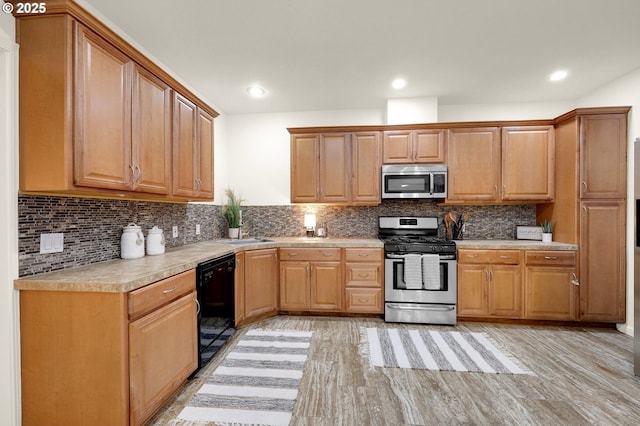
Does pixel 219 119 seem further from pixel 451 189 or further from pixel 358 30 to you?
pixel 451 189

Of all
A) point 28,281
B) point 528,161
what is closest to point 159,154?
point 28,281

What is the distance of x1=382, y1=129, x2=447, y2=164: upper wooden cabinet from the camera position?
3.52m

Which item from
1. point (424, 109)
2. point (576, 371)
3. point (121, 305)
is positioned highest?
point (424, 109)

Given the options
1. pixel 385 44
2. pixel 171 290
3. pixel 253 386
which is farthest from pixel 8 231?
pixel 385 44

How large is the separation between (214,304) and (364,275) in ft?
5.57

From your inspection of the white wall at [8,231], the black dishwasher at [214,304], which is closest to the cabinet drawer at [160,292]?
the black dishwasher at [214,304]

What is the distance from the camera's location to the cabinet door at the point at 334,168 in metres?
3.66

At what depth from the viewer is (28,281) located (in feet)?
4.96

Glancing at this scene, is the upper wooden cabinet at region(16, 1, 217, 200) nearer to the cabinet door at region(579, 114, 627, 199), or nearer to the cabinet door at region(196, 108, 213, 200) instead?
the cabinet door at region(196, 108, 213, 200)

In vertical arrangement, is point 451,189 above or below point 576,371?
above

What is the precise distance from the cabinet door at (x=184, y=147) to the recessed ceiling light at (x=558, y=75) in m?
3.69

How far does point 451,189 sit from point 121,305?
340 centimetres

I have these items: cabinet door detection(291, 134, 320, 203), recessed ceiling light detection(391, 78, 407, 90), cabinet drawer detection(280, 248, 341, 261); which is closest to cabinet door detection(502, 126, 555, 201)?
recessed ceiling light detection(391, 78, 407, 90)

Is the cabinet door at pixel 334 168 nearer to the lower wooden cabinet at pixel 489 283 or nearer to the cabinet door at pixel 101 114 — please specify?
the lower wooden cabinet at pixel 489 283
